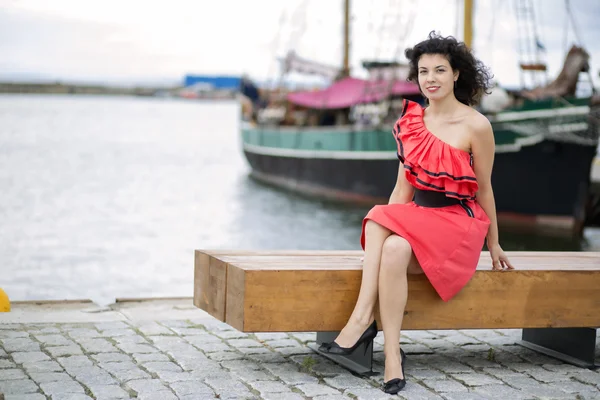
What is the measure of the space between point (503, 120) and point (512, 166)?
A: 1094mm

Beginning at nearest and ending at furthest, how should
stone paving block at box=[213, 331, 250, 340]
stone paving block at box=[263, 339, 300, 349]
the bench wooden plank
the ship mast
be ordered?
the bench wooden plank < stone paving block at box=[263, 339, 300, 349] < stone paving block at box=[213, 331, 250, 340] < the ship mast

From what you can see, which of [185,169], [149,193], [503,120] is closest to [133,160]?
[185,169]

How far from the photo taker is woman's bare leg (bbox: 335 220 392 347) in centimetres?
417

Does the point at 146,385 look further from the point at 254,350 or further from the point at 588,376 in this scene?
the point at 588,376

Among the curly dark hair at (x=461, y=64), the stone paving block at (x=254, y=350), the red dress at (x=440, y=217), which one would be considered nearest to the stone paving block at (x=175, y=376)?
the stone paving block at (x=254, y=350)

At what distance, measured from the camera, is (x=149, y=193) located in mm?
30656

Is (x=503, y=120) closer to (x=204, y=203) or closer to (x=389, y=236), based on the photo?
(x=204, y=203)

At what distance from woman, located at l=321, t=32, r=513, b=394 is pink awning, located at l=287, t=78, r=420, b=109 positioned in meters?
22.1

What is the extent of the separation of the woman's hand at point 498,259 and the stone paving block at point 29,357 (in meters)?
2.10

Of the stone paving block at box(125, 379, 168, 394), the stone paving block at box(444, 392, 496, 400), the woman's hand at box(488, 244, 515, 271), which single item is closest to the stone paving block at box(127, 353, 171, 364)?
the stone paving block at box(125, 379, 168, 394)

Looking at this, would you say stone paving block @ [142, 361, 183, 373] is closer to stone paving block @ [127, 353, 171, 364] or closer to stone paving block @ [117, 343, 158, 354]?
stone paving block @ [127, 353, 171, 364]

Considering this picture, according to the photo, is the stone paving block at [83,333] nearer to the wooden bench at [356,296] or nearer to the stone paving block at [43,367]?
the stone paving block at [43,367]

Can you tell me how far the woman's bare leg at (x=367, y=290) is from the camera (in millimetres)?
4168

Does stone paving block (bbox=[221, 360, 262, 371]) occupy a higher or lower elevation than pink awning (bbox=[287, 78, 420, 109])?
lower
